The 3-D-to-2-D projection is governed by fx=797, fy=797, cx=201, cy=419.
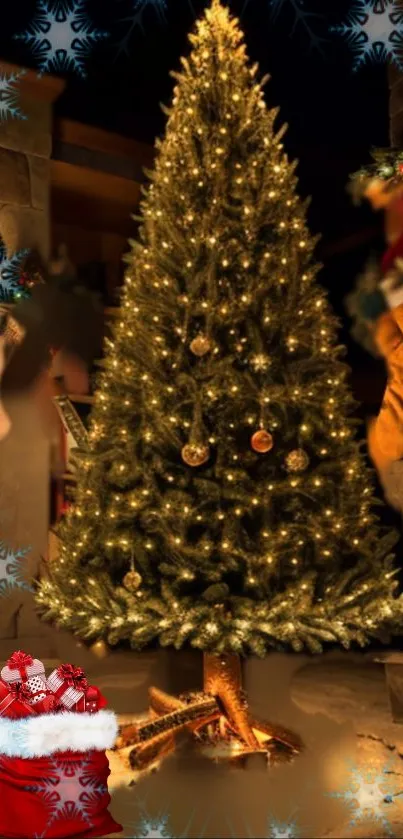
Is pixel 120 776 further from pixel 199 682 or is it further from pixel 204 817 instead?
pixel 199 682

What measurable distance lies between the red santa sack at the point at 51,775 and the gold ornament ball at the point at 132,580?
3.11 ft

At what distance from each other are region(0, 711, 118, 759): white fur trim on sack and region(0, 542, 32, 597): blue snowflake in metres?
2.30

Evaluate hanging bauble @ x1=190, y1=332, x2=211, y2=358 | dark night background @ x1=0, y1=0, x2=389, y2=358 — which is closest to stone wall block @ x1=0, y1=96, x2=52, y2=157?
dark night background @ x1=0, y1=0, x2=389, y2=358

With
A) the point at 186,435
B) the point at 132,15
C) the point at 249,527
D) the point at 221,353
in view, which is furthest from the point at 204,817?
the point at 132,15

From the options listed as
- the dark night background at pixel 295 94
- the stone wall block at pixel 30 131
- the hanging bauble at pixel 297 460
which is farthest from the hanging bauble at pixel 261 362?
the stone wall block at pixel 30 131

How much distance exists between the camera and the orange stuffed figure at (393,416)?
396 centimetres

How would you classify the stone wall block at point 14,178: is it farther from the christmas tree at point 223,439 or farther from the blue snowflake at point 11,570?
the blue snowflake at point 11,570

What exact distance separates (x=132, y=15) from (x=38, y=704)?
144 inches

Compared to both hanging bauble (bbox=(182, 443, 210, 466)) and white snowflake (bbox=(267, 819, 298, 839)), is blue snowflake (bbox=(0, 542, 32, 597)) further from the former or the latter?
white snowflake (bbox=(267, 819, 298, 839))

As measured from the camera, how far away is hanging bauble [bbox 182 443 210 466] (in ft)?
10.6

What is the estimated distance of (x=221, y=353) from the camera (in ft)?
11.2
